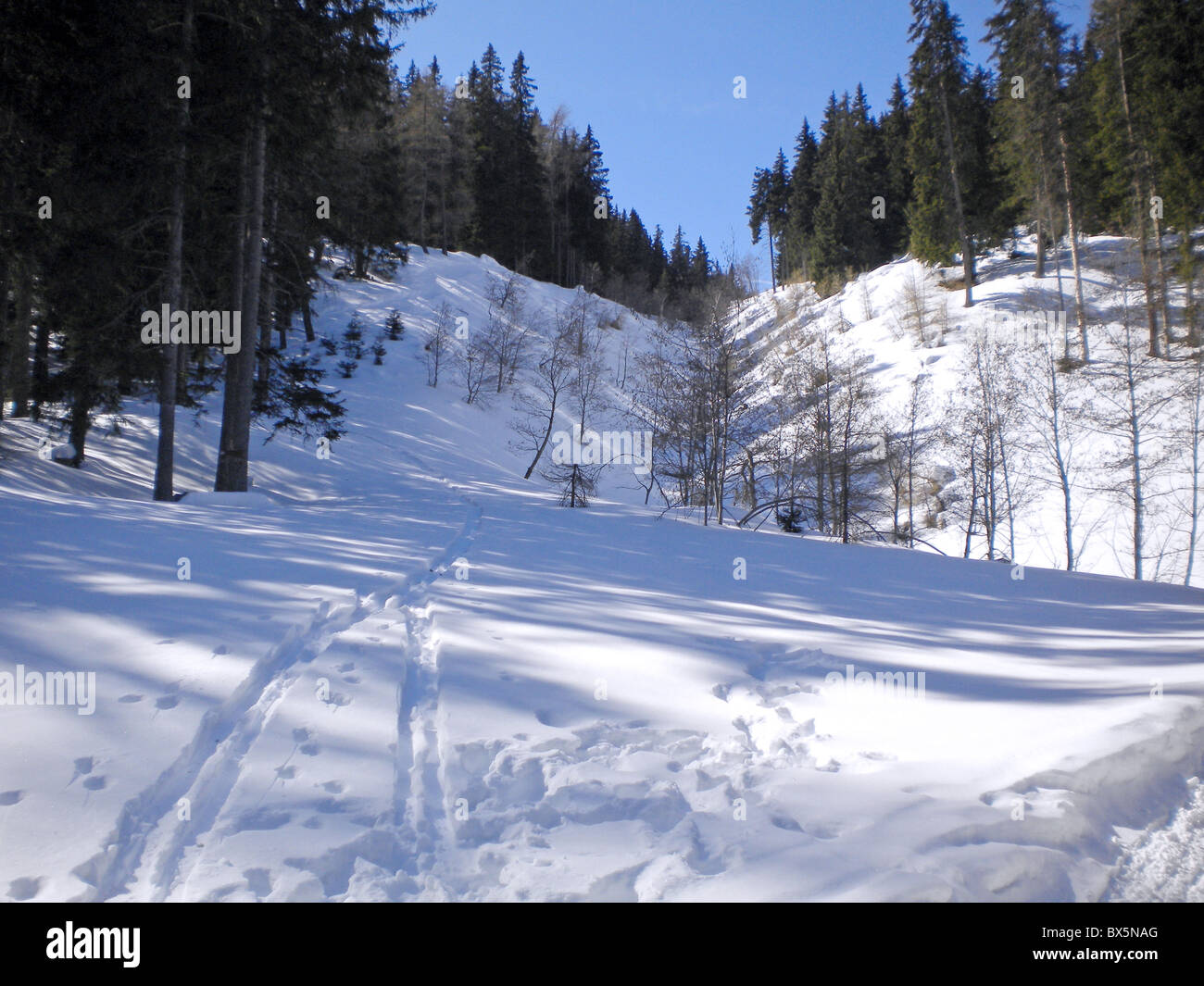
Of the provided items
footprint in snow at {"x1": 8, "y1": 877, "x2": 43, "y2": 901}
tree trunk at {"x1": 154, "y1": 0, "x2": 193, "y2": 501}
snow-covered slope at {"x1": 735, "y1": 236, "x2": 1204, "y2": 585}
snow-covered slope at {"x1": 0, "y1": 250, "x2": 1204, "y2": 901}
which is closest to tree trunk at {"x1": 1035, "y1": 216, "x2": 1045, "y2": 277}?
snow-covered slope at {"x1": 735, "y1": 236, "x2": 1204, "y2": 585}

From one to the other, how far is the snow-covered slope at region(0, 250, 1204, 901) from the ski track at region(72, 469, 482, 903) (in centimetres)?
1

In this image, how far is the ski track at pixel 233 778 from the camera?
7.45 ft

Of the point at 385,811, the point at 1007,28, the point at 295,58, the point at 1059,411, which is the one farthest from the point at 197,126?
the point at 1007,28

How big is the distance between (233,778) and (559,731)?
152 cm

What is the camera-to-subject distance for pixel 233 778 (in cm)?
284

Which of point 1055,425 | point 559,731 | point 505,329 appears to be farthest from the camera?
point 505,329

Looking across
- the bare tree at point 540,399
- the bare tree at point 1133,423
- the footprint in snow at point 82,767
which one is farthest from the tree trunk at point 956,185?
the footprint in snow at point 82,767

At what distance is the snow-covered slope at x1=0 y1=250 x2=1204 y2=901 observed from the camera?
232cm

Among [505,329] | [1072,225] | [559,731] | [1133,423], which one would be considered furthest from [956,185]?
[559,731]

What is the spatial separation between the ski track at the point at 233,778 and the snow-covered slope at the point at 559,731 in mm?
13

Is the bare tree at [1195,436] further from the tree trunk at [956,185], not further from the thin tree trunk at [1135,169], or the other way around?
the tree trunk at [956,185]

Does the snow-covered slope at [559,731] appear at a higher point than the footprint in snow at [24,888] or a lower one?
higher

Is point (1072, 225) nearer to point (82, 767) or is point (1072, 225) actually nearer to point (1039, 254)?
point (1039, 254)

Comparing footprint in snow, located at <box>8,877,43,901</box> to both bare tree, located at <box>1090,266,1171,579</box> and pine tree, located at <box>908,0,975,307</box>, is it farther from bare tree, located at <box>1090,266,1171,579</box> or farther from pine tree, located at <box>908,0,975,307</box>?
pine tree, located at <box>908,0,975,307</box>
